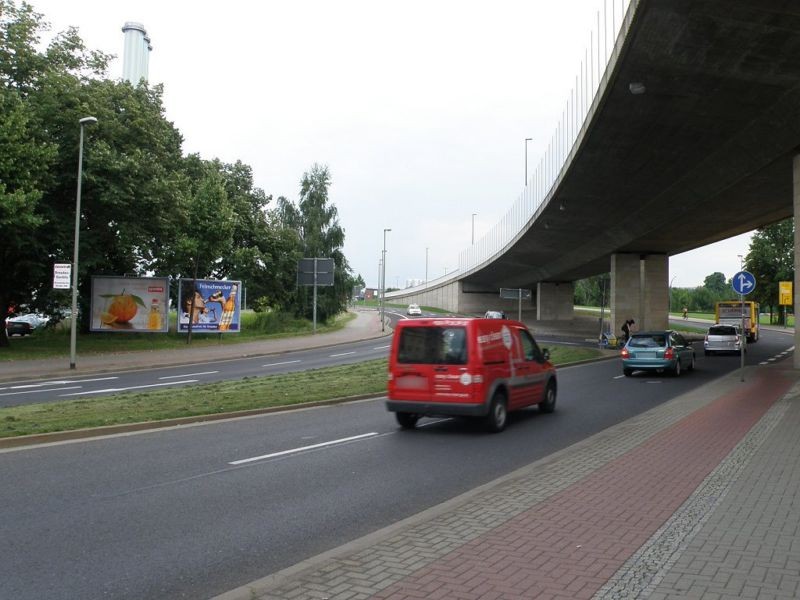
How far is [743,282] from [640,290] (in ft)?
92.5

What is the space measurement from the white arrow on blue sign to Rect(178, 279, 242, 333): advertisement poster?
83.4 feet

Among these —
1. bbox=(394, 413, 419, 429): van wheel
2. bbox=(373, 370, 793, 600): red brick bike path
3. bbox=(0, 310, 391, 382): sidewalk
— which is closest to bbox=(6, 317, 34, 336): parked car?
bbox=(0, 310, 391, 382): sidewalk

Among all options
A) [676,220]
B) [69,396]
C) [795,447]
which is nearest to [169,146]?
[69,396]

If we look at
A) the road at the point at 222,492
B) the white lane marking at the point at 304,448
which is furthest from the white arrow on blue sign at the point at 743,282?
the white lane marking at the point at 304,448

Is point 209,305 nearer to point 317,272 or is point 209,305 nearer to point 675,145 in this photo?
point 317,272

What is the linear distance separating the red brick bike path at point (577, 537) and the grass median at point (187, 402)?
24.2ft

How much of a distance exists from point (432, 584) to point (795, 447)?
6976mm

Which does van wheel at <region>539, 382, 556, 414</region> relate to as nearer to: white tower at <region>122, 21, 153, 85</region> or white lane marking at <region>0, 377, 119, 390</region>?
white lane marking at <region>0, 377, 119, 390</region>

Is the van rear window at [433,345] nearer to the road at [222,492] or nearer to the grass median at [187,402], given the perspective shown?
the road at [222,492]

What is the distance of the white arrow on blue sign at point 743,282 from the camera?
1769cm

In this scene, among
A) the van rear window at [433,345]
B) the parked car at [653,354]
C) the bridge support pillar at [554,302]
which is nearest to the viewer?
the van rear window at [433,345]

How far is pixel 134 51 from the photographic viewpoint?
59.6 metres

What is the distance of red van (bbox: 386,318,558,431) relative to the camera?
10.4 metres

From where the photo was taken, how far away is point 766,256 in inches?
3054
